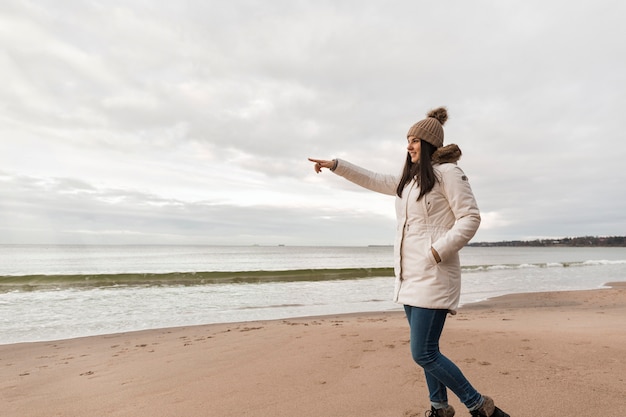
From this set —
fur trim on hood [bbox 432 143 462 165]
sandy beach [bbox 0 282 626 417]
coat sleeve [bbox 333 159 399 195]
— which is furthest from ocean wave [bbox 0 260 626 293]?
fur trim on hood [bbox 432 143 462 165]

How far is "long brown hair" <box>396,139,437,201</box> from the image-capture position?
2.40 metres

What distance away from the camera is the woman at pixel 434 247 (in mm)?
2303

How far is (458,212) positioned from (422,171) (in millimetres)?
329

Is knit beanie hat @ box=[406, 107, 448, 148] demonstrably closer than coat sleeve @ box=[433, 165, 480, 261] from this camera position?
No

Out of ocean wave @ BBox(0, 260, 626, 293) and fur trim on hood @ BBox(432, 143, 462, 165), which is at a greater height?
fur trim on hood @ BBox(432, 143, 462, 165)

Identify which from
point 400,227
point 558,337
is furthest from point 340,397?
point 558,337

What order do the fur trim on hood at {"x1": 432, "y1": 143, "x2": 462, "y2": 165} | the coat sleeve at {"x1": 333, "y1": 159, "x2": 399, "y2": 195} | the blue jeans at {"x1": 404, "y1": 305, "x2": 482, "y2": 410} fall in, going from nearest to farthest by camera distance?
1. the blue jeans at {"x1": 404, "y1": 305, "x2": 482, "y2": 410}
2. the fur trim on hood at {"x1": 432, "y1": 143, "x2": 462, "y2": 165}
3. the coat sleeve at {"x1": 333, "y1": 159, "x2": 399, "y2": 195}

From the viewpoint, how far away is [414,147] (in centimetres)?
256

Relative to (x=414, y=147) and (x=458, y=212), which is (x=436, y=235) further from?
(x=414, y=147)

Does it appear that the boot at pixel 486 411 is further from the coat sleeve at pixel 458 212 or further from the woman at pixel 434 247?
the coat sleeve at pixel 458 212

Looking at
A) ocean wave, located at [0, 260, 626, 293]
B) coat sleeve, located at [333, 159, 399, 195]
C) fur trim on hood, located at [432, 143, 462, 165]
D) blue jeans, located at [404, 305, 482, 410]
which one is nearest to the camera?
blue jeans, located at [404, 305, 482, 410]

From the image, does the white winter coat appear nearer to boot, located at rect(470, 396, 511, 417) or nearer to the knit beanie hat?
the knit beanie hat

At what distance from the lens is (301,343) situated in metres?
5.63

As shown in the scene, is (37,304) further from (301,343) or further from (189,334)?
(301,343)
